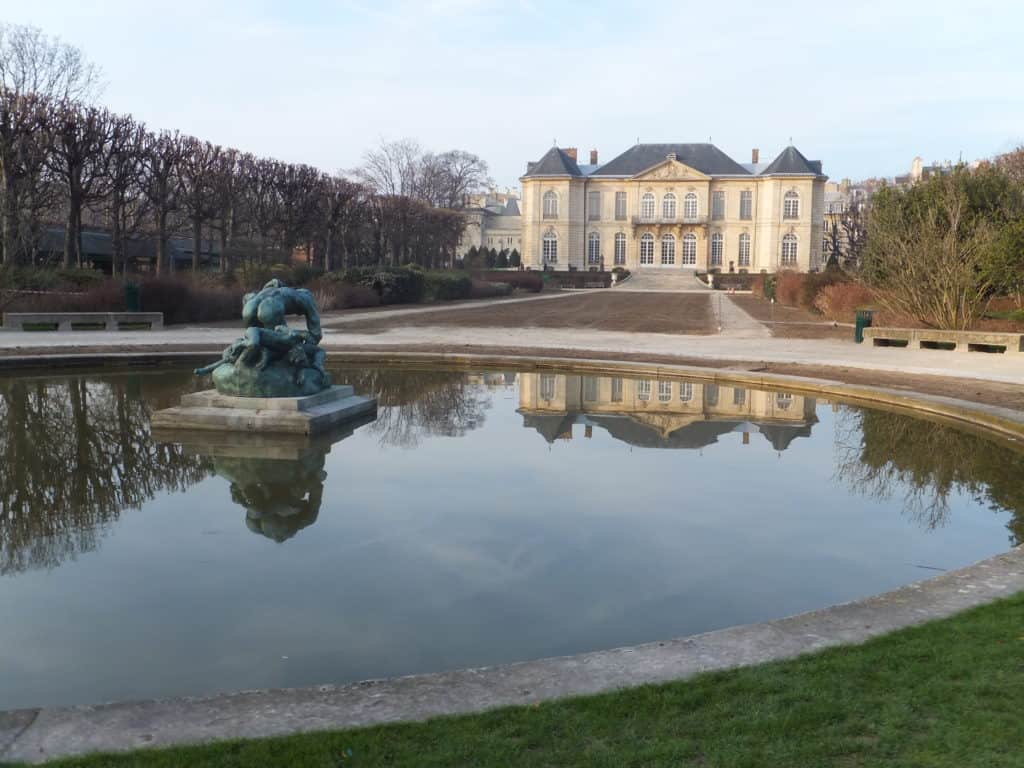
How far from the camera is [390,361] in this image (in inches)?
557

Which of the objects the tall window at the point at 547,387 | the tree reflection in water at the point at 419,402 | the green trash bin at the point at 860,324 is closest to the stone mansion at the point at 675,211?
the green trash bin at the point at 860,324

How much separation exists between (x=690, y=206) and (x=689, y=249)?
11.1 ft

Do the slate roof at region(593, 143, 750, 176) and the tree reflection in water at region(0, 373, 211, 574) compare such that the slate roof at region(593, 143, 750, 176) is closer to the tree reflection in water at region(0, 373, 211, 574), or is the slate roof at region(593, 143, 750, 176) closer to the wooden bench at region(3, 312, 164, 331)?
the wooden bench at region(3, 312, 164, 331)

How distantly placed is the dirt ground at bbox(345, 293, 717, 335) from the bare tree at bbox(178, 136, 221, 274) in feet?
29.4

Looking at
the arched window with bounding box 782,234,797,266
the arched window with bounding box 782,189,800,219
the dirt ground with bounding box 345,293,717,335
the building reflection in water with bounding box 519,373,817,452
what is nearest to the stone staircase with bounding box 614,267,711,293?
the arched window with bounding box 782,234,797,266

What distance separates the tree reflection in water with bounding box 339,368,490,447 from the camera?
9203 millimetres

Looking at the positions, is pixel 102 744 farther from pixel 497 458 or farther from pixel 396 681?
pixel 497 458

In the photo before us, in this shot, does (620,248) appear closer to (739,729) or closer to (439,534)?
(439,534)

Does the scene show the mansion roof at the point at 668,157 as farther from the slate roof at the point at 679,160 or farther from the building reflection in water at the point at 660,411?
the building reflection in water at the point at 660,411

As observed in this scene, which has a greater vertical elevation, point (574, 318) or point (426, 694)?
point (574, 318)

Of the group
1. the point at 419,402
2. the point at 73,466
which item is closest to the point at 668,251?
the point at 419,402

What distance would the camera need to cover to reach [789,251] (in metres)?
70.1

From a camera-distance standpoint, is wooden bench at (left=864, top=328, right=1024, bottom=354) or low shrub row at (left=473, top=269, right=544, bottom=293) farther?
low shrub row at (left=473, top=269, right=544, bottom=293)

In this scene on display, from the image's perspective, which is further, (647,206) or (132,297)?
(647,206)
